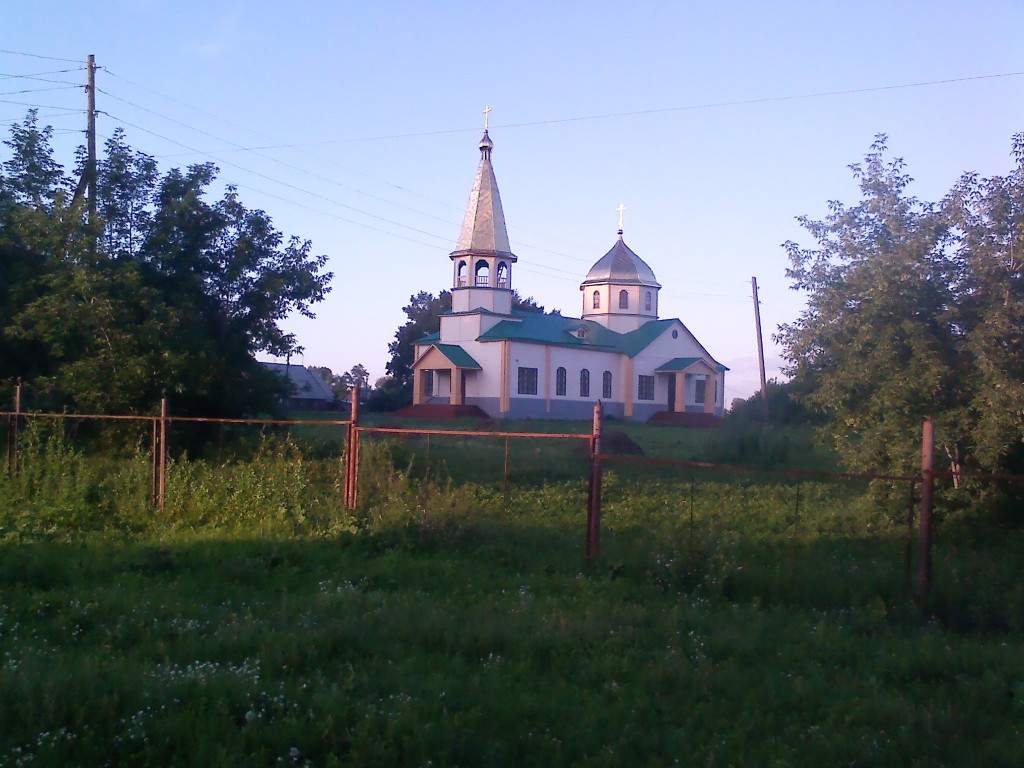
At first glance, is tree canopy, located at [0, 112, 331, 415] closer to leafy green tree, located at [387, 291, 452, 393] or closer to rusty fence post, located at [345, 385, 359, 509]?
rusty fence post, located at [345, 385, 359, 509]

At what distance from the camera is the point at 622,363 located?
47.3m

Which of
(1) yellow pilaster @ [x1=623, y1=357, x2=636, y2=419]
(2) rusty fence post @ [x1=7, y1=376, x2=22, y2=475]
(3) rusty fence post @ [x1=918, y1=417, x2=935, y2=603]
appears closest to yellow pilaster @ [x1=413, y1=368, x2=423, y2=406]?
(1) yellow pilaster @ [x1=623, y1=357, x2=636, y2=419]

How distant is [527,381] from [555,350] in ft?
7.40

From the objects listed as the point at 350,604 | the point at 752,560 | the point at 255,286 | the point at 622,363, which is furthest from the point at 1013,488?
the point at 622,363

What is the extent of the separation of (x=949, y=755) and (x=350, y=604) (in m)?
4.61

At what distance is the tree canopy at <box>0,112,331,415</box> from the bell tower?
25663mm

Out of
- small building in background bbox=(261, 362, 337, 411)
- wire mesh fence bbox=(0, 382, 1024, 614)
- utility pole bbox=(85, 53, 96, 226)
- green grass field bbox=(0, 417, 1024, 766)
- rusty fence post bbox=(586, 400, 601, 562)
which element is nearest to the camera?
green grass field bbox=(0, 417, 1024, 766)

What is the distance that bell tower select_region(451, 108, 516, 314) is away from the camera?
1681 inches

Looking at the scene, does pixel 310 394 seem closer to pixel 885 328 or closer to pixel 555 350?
pixel 555 350

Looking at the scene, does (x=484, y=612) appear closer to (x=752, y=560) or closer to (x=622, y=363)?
(x=752, y=560)

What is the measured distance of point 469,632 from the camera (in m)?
6.77

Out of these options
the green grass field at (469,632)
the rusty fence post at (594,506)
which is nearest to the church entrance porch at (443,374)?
the green grass field at (469,632)

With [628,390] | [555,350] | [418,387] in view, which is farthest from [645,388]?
[418,387]

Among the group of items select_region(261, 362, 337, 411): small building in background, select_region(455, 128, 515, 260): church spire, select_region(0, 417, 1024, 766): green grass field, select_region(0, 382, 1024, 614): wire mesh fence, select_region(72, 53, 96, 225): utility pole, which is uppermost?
select_region(455, 128, 515, 260): church spire
